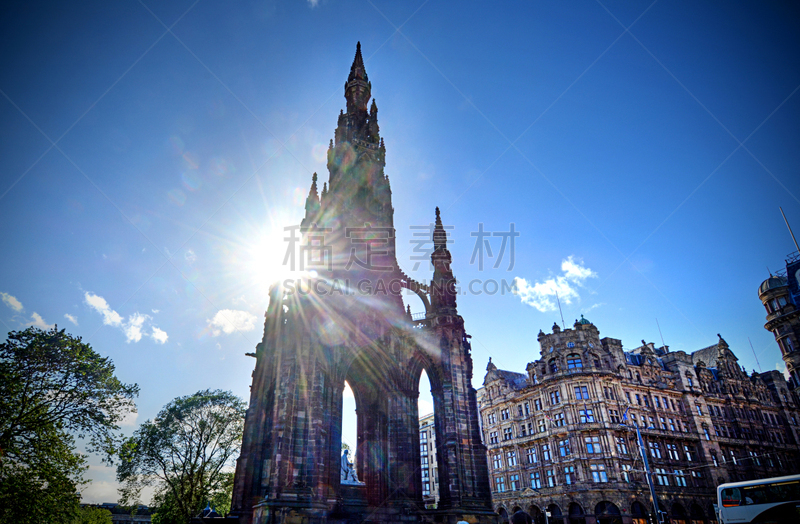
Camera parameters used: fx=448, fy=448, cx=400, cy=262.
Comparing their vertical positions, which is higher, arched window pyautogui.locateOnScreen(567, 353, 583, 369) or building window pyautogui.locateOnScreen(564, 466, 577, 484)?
arched window pyautogui.locateOnScreen(567, 353, 583, 369)

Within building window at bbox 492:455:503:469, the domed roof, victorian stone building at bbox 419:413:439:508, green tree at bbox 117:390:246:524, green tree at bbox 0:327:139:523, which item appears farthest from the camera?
victorian stone building at bbox 419:413:439:508

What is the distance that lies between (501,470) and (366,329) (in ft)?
108

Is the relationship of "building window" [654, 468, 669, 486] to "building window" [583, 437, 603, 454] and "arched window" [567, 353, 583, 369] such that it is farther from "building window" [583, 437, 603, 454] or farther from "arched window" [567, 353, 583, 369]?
"arched window" [567, 353, 583, 369]

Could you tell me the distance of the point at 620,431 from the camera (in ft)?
135

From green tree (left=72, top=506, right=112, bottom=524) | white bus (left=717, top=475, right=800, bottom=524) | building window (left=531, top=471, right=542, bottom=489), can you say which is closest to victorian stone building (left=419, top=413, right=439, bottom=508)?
building window (left=531, top=471, right=542, bottom=489)

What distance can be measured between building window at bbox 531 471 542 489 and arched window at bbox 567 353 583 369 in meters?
11.1

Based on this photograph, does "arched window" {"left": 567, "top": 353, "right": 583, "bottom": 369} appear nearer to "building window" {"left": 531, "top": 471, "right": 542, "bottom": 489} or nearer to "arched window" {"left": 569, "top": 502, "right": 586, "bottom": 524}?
"building window" {"left": 531, "top": 471, "right": 542, "bottom": 489}

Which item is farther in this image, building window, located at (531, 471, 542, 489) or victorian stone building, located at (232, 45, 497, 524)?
building window, located at (531, 471, 542, 489)

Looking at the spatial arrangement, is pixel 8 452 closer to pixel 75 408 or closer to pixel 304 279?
pixel 75 408

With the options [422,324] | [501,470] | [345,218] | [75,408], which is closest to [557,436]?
[501,470]

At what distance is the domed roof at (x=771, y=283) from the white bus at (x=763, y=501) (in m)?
44.1

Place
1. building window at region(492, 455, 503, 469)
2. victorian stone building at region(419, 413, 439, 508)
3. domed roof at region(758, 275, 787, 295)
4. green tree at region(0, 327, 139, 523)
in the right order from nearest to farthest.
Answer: green tree at region(0, 327, 139, 523), building window at region(492, 455, 503, 469), domed roof at region(758, 275, 787, 295), victorian stone building at region(419, 413, 439, 508)

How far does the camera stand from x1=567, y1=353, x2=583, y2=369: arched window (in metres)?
44.4

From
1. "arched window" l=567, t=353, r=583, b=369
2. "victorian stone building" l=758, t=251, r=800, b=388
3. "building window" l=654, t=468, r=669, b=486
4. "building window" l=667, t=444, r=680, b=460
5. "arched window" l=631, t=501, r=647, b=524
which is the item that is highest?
"victorian stone building" l=758, t=251, r=800, b=388
